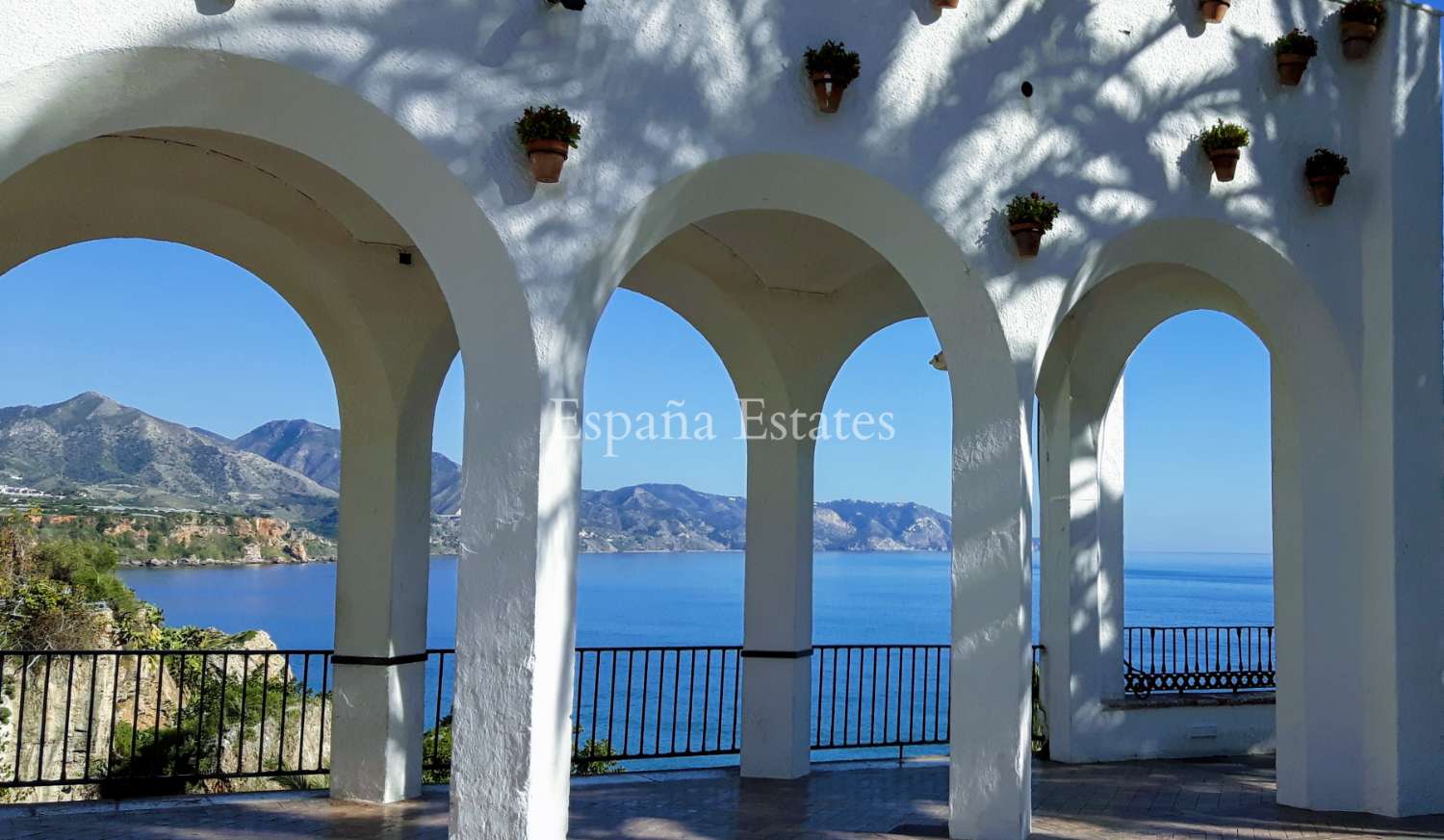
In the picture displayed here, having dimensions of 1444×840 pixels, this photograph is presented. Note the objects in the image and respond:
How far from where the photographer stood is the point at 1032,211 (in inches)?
265

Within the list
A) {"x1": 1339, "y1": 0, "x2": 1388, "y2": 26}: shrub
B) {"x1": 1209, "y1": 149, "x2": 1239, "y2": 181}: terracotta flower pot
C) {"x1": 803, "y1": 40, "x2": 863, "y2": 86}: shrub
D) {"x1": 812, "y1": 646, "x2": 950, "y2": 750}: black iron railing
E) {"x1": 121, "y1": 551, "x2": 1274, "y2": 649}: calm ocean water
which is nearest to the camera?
{"x1": 803, "y1": 40, "x2": 863, "y2": 86}: shrub

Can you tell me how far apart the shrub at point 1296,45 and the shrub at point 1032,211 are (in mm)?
2140

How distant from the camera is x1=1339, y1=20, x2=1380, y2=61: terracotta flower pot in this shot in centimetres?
795

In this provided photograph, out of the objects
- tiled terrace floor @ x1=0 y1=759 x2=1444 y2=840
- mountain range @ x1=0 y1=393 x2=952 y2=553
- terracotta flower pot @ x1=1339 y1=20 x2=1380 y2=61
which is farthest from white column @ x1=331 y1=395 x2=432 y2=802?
mountain range @ x1=0 y1=393 x2=952 y2=553

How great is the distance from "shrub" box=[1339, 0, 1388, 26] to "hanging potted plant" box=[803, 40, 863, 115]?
12.5ft

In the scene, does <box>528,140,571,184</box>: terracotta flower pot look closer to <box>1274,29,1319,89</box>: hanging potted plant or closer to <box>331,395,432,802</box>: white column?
<box>331,395,432,802</box>: white column

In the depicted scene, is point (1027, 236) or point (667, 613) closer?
point (1027, 236)

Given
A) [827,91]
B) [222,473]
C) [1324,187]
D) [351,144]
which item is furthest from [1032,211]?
[222,473]

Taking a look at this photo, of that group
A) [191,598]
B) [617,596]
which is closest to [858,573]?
[617,596]

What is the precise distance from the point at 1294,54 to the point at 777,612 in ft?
17.0

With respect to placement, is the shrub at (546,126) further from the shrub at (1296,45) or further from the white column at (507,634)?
the shrub at (1296,45)

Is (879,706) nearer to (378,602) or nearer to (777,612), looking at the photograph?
(777,612)

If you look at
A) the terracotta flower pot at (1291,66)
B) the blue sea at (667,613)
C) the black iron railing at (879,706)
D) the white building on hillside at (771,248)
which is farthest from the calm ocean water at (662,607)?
the terracotta flower pot at (1291,66)

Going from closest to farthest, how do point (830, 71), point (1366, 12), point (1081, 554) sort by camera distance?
point (830, 71), point (1366, 12), point (1081, 554)
